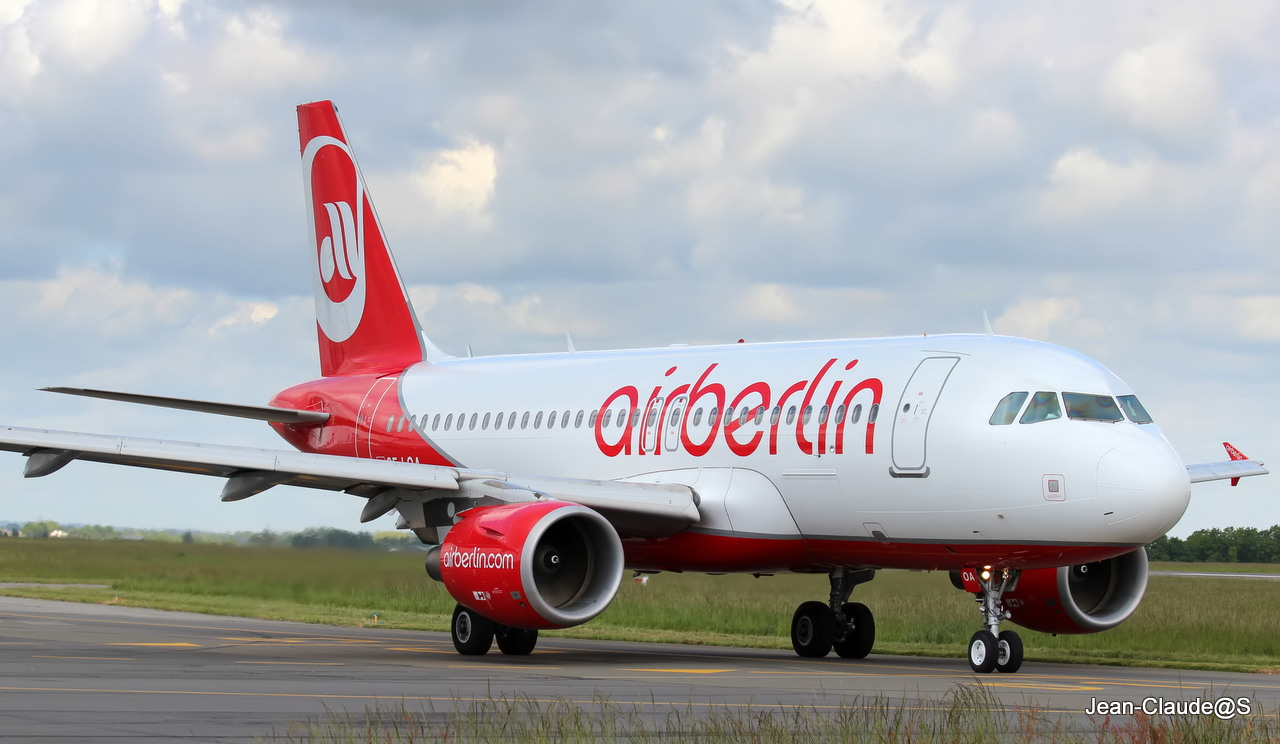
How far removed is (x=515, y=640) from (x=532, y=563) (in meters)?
2.86

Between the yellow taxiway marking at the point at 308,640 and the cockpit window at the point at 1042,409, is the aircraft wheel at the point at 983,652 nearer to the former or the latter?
the cockpit window at the point at 1042,409

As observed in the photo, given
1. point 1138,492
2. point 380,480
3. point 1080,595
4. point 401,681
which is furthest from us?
point 1080,595

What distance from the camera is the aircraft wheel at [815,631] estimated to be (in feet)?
77.0

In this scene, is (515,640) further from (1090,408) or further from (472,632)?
(1090,408)

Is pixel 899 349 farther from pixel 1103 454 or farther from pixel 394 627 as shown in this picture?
pixel 394 627

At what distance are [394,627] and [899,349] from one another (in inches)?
483

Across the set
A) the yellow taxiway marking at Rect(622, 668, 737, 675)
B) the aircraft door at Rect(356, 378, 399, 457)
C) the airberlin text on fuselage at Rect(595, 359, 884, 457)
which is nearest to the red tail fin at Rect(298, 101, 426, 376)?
the aircraft door at Rect(356, 378, 399, 457)

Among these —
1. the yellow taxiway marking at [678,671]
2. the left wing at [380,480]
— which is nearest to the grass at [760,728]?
the yellow taxiway marking at [678,671]

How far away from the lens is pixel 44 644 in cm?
2197

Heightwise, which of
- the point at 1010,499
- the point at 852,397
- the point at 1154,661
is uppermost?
the point at 852,397

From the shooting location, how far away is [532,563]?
64.7 ft

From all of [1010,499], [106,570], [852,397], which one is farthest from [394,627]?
[1010,499]

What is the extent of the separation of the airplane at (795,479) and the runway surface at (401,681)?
40.6 inches

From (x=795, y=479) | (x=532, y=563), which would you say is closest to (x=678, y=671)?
(x=532, y=563)
